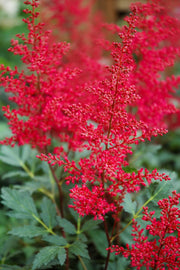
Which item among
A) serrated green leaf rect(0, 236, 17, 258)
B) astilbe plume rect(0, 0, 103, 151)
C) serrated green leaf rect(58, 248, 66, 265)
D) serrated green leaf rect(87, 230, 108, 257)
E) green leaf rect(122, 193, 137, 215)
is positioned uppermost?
astilbe plume rect(0, 0, 103, 151)

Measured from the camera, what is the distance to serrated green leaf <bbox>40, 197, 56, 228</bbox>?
1.27m

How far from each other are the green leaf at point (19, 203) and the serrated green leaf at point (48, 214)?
1.6 inches

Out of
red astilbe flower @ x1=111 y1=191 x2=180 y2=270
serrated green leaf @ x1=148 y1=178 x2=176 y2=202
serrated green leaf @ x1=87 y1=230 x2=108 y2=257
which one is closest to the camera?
red astilbe flower @ x1=111 y1=191 x2=180 y2=270

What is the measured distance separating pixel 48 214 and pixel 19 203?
0.14 metres

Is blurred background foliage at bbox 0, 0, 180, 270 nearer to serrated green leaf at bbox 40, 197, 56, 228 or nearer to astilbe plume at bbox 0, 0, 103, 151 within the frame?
serrated green leaf at bbox 40, 197, 56, 228

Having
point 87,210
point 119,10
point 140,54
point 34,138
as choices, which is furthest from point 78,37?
point 119,10

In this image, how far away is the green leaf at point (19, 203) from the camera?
1.27 meters

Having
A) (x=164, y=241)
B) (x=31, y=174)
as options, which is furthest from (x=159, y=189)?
(x=31, y=174)

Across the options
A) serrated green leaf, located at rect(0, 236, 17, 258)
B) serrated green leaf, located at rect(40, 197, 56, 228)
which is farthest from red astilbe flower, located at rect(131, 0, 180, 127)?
serrated green leaf, located at rect(0, 236, 17, 258)

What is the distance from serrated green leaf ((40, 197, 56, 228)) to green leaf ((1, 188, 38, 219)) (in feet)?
0.13

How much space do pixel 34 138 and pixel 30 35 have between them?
0.40 m

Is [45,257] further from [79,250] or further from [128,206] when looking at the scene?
[128,206]

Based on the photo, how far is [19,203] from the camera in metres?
1.30

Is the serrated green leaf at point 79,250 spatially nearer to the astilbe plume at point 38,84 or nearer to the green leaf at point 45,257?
the green leaf at point 45,257
